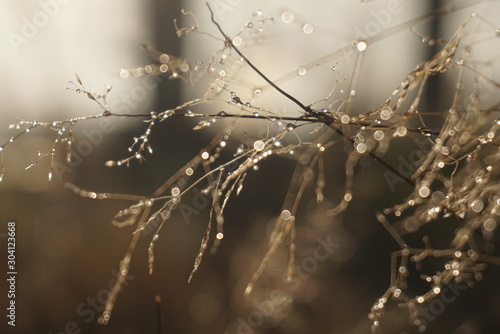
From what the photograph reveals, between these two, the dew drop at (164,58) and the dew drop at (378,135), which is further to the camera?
the dew drop at (164,58)

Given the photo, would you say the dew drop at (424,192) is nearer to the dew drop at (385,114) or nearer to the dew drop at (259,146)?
the dew drop at (385,114)

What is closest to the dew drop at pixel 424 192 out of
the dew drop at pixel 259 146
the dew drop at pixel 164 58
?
the dew drop at pixel 259 146

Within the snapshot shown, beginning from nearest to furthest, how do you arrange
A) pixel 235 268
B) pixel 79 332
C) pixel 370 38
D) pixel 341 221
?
pixel 370 38
pixel 79 332
pixel 235 268
pixel 341 221

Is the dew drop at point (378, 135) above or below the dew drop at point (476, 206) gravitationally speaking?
above

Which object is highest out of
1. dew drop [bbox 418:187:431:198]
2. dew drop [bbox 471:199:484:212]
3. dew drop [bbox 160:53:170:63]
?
dew drop [bbox 160:53:170:63]

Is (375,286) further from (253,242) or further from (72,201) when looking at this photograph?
(72,201)

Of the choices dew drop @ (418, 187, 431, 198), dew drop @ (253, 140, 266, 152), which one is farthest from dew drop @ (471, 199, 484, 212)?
dew drop @ (253, 140, 266, 152)

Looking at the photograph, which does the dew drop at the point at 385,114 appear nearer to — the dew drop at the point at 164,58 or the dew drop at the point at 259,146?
the dew drop at the point at 259,146

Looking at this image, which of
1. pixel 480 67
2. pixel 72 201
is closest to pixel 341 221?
pixel 72 201

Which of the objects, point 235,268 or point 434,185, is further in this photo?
point 434,185

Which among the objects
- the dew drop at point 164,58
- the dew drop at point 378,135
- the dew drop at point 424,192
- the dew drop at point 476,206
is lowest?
the dew drop at point 476,206

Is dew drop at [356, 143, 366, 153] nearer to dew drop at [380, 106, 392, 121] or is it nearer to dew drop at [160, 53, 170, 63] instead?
dew drop at [380, 106, 392, 121]
